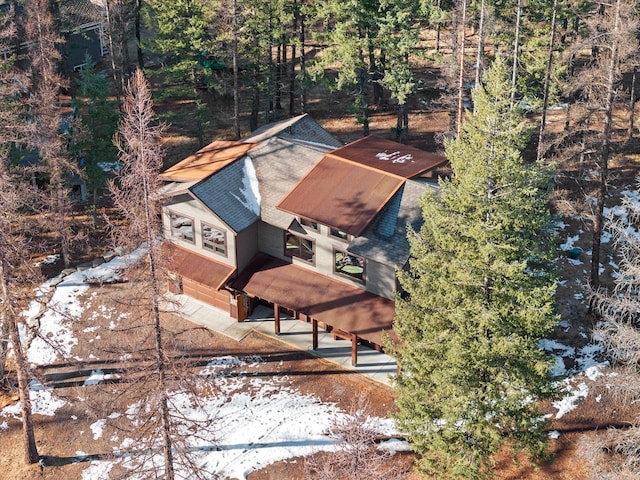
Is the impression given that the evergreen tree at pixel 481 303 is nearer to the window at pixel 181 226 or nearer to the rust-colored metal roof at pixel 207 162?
the rust-colored metal roof at pixel 207 162

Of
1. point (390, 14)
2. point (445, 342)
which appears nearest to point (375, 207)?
point (445, 342)

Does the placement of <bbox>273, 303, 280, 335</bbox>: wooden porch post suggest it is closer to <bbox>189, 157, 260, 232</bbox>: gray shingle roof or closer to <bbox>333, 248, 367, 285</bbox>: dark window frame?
<bbox>333, 248, 367, 285</bbox>: dark window frame

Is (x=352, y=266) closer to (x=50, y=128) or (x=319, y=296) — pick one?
(x=319, y=296)

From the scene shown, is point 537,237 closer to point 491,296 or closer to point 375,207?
point 491,296

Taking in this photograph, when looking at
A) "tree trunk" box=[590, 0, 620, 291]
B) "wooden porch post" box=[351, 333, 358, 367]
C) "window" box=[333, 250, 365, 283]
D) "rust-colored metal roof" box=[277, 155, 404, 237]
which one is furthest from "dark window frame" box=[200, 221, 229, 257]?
"tree trunk" box=[590, 0, 620, 291]

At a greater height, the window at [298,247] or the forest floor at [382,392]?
the window at [298,247]

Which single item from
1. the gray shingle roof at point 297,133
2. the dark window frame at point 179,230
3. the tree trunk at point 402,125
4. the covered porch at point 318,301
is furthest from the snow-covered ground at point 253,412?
the tree trunk at point 402,125

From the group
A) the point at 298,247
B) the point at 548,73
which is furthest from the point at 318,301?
the point at 548,73
